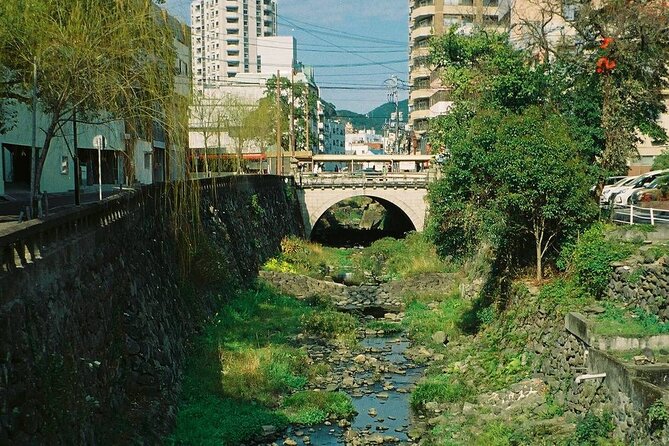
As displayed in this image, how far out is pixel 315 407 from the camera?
19.0 m

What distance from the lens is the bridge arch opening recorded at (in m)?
61.9

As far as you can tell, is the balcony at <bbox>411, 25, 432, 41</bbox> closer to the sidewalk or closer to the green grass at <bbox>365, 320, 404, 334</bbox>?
the green grass at <bbox>365, 320, 404, 334</bbox>

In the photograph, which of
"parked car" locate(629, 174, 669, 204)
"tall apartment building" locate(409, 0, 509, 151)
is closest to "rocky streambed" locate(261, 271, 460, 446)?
"parked car" locate(629, 174, 669, 204)

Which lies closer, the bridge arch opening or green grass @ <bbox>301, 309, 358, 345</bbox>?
green grass @ <bbox>301, 309, 358, 345</bbox>

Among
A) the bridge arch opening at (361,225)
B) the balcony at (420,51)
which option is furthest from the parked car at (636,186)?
the balcony at (420,51)

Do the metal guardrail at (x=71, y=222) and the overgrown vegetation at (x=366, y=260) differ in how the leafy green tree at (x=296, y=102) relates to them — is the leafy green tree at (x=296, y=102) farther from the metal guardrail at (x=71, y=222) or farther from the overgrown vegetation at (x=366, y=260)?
the metal guardrail at (x=71, y=222)

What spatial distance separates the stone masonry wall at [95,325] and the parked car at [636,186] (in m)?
17.8

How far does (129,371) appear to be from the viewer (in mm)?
15133

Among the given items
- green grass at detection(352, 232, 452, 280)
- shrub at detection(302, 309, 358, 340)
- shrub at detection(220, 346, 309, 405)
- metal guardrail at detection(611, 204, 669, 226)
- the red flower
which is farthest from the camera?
green grass at detection(352, 232, 452, 280)

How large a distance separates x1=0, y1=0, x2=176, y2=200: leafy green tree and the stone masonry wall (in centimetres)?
247

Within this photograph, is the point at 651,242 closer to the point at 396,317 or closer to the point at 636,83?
the point at 636,83

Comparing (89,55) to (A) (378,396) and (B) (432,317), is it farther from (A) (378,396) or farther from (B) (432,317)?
(B) (432,317)

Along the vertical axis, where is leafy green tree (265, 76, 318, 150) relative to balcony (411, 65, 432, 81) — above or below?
below

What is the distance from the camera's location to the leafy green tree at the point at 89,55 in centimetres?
1356
